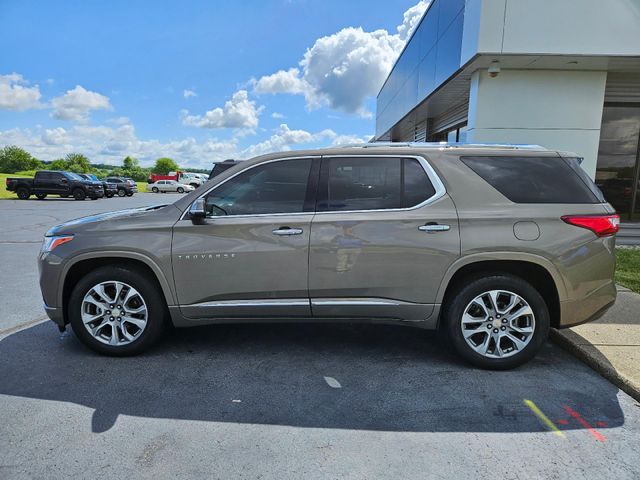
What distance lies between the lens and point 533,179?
3.57 meters

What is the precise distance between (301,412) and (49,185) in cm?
3188

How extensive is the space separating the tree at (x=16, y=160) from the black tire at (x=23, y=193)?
95491mm

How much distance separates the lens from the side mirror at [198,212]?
3521 millimetres

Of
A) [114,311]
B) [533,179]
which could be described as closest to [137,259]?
[114,311]

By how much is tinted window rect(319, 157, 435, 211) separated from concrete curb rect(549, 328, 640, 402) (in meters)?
1.96

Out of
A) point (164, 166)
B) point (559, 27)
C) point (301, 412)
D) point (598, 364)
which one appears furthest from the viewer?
point (164, 166)

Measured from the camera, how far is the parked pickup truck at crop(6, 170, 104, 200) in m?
28.7

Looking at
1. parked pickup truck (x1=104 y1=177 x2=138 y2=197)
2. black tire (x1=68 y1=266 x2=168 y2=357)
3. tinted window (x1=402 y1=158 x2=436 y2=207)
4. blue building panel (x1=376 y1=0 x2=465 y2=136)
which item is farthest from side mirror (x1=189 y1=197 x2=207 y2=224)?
parked pickup truck (x1=104 y1=177 x2=138 y2=197)

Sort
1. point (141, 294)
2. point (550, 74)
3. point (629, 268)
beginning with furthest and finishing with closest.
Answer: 1. point (550, 74)
2. point (629, 268)
3. point (141, 294)

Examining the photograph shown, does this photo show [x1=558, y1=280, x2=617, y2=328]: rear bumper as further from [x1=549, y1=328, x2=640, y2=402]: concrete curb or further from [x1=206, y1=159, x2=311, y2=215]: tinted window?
[x1=206, y1=159, x2=311, y2=215]: tinted window

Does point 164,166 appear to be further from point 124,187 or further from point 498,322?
point 498,322

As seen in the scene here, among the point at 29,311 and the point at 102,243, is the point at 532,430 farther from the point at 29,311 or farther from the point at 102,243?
the point at 29,311

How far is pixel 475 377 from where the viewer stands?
347 centimetres

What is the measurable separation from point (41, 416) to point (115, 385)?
0.52m
